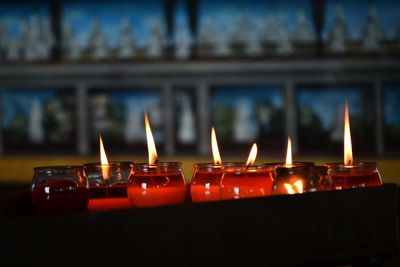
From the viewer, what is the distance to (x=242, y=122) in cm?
Answer: 349

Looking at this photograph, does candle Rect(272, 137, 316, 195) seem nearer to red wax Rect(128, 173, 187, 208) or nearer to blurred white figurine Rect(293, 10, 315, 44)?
red wax Rect(128, 173, 187, 208)

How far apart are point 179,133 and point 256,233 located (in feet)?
8.93

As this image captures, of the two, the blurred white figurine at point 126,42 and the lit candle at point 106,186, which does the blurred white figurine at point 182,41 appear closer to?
the blurred white figurine at point 126,42

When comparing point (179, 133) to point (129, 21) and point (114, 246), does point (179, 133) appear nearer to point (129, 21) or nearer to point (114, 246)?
point (129, 21)

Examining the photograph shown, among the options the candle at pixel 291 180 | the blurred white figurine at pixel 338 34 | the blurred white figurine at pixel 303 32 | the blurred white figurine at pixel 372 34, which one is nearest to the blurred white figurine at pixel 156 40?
the blurred white figurine at pixel 303 32

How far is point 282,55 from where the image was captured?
341 cm

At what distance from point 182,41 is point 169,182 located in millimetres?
2676

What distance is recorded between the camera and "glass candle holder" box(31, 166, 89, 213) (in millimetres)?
853

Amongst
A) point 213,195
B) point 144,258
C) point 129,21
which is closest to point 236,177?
point 213,195

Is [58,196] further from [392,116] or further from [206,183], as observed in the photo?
[392,116]

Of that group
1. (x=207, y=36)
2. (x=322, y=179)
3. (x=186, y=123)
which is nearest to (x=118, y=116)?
(x=186, y=123)

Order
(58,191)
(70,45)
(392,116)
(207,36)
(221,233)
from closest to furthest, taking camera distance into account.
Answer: (221,233) → (58,191) → (392,116) → (207,36) → (70,45)

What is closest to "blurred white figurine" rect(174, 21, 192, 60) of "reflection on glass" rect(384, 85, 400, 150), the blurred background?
the blurred background

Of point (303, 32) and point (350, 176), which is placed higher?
point (303, 32)
